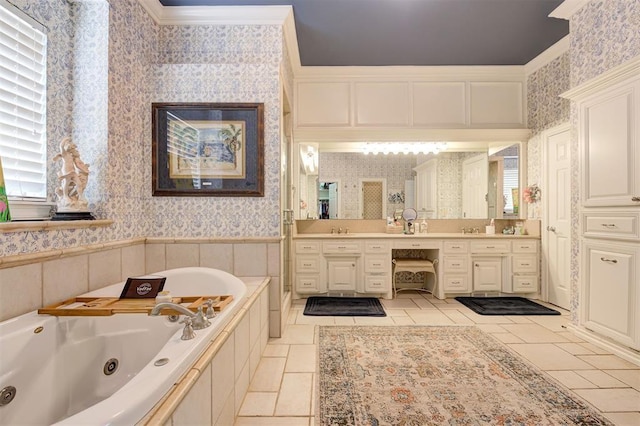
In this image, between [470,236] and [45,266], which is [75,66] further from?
[470,236]

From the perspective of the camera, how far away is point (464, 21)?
292 cm

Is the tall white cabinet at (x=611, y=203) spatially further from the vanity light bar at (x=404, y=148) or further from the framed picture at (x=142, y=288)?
the framed picture at (x=142, y=288)

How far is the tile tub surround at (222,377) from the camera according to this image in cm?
95

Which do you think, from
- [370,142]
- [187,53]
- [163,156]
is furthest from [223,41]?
[370,142]

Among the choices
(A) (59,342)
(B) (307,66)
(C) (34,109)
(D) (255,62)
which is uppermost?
(B) (307,66)

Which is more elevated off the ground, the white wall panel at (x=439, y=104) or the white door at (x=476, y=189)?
the white wall panel at (x=439, y=104)

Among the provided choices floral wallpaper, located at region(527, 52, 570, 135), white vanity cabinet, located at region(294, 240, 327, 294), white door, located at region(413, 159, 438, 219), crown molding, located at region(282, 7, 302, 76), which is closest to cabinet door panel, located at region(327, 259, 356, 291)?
white vanity cabinet, located at region(294, 240, 327, 294)

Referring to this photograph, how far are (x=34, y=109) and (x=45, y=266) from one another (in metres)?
0.93

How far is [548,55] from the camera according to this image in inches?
138

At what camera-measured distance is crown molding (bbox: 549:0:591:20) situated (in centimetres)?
264

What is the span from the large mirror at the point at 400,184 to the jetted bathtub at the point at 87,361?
252cm

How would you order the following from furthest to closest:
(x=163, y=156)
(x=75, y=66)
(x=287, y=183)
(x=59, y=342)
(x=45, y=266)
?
1. (x=287, y=183)
2. (x=163, y=156)
3. (x=75, y=66)
4. (x=45, y=266)
5. (x=59, y=342)

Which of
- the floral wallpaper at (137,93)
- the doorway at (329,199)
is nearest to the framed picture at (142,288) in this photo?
the floral wallpaper at (137,93)

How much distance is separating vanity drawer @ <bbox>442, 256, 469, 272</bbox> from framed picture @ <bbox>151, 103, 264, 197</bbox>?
94.8 inches
